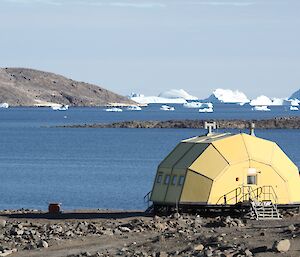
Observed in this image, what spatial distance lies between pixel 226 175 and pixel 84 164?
51.7 m

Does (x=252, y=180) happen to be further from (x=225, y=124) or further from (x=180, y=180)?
(x=225, y=124)

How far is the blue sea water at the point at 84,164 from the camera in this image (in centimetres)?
5672

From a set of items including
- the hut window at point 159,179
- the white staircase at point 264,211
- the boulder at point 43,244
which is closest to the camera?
the boulder at point 43,244

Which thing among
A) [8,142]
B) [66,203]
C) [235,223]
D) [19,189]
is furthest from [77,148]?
[235,223]

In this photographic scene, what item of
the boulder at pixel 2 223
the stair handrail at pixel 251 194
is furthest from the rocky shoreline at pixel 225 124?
the boulder at pixel 2 223

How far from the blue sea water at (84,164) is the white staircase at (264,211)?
53.5 ft

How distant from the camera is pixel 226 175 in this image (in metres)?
35.9

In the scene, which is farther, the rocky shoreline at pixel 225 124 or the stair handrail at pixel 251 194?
the rocky shoreline at pixel 225 124

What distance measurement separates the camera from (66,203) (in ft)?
179

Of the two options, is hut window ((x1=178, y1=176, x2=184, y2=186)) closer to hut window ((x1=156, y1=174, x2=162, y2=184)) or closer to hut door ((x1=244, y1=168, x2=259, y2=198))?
hut window ((x1=156, y1=174, x2=162, y2=184))

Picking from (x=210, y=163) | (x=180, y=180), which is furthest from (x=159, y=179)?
(x=210, y=163)

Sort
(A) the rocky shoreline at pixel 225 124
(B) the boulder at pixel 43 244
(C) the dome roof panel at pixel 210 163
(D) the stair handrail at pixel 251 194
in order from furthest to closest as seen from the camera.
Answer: (A) the rocky shoreline at pixel 225 124 → (C) the dome roof panel at pixel 210 163 → (D) the stair handrail at pixel 251 194 → (B) the boulder at pixel 43 244

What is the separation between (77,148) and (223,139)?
77017 mm

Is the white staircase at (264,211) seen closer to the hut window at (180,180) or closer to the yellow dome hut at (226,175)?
the yellow dome hut at (226,175)
